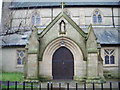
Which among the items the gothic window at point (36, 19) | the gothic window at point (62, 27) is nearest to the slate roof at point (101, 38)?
the gothic window at point (36, 19)

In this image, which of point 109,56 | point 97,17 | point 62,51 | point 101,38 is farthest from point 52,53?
point 97,17

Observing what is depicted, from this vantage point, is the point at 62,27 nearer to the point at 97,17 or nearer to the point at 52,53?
the point at 52,53

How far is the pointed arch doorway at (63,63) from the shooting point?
1805 centimetres

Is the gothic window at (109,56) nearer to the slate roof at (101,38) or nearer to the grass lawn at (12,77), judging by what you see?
the slate roof at (101,38)

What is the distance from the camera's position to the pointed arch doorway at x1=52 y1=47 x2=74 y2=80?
59.2 feet

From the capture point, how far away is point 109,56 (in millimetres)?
22391

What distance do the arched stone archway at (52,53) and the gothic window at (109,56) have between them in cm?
618

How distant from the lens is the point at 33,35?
1686 cm

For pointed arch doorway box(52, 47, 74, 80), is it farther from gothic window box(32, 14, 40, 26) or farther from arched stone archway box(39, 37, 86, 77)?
gothic window box(32, 14, 40, 26)

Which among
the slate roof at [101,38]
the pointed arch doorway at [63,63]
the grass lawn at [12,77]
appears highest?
the slate roof at [101,38]

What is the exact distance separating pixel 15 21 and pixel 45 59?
10965mm

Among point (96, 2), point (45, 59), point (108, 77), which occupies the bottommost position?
point (108, 77)

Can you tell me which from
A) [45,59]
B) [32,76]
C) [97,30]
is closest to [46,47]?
[45,59]

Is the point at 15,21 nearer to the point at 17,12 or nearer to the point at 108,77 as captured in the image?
the point at 17,12
